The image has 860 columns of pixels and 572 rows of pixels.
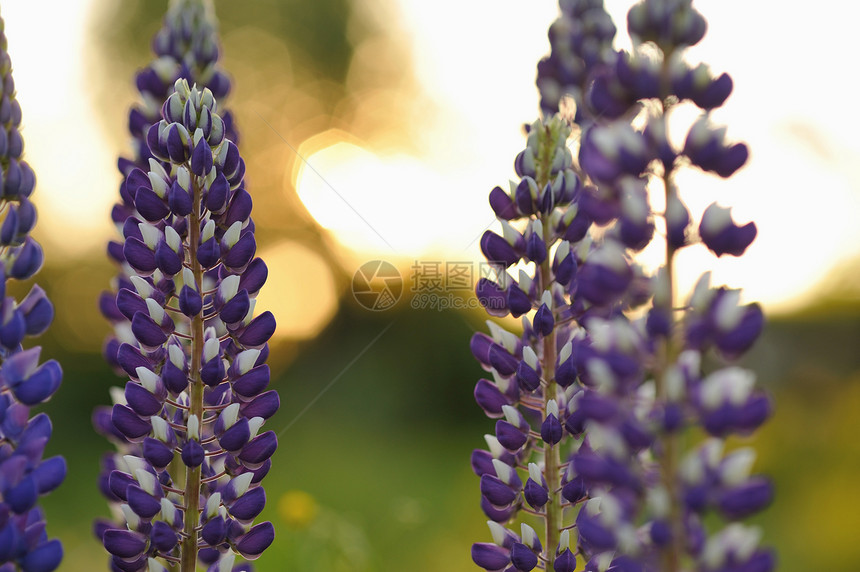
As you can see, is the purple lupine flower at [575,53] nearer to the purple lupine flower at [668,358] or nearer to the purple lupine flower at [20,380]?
the purple lupine flower at [668,358]

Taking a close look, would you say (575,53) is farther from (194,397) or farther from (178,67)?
(194,397)

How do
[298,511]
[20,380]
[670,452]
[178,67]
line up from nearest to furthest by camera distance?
[670,452], [20,380], [178,67], [298,511]

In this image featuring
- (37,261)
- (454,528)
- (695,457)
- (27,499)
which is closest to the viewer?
(695,457)

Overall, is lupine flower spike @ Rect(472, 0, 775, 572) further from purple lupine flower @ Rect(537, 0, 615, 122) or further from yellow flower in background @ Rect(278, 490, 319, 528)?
purple lupine flower @ Rect(537, 0, 615, 122)

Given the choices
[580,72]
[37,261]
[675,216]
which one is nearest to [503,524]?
[675,216]

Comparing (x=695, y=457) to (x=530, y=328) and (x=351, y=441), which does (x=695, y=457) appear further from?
(x=351, y=441)

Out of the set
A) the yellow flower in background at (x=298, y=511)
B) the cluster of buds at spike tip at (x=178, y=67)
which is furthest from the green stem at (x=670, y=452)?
the yellow flower in background at (x=298, y=511)

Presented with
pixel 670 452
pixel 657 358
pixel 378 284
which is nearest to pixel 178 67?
pixel 378 284
